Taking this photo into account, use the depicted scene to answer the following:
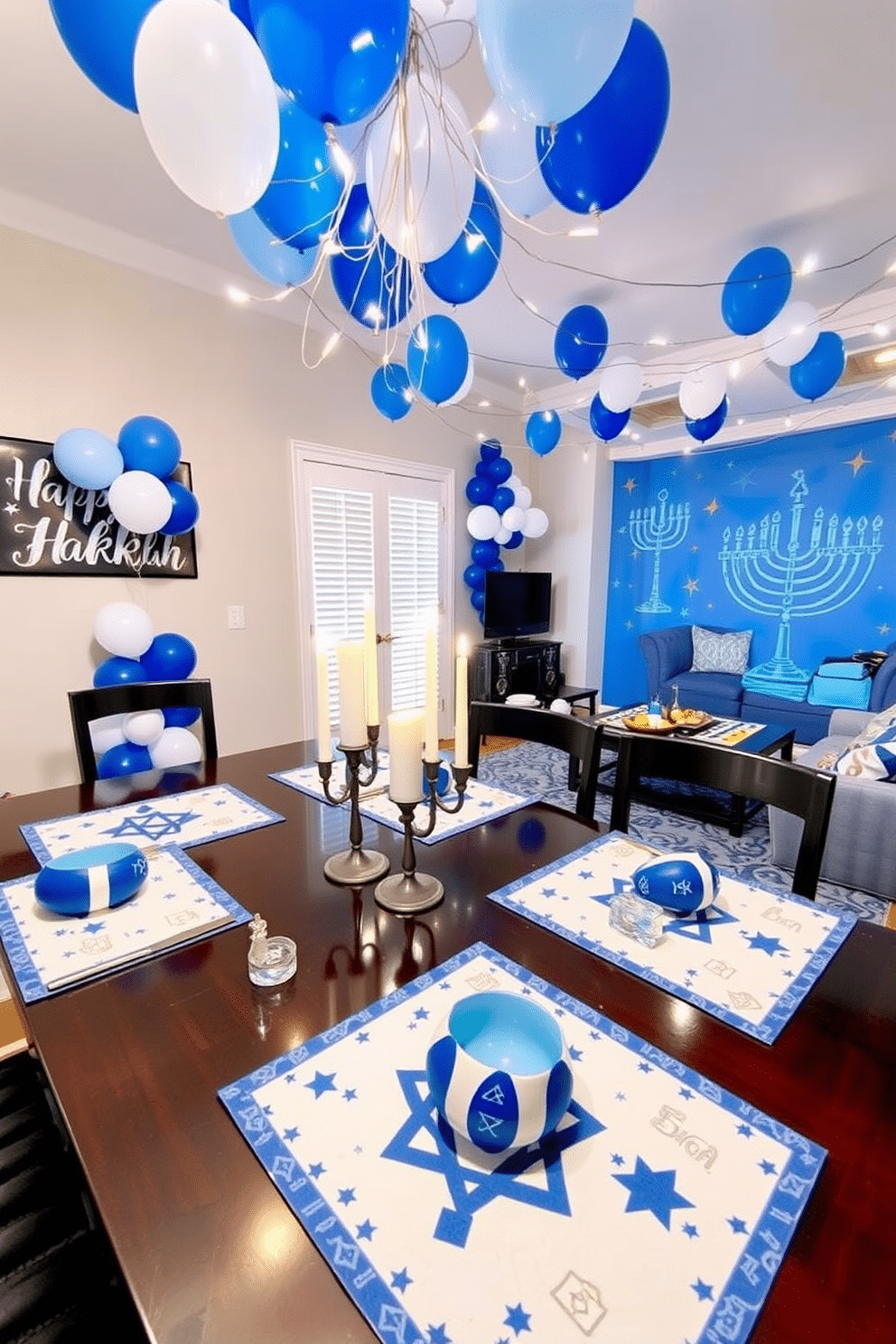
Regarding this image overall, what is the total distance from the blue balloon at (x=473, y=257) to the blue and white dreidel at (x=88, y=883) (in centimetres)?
169

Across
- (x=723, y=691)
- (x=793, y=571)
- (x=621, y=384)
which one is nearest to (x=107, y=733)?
(x=621, y=384)

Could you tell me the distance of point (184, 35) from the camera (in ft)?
3.05

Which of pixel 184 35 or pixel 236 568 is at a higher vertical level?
pixel 184 35

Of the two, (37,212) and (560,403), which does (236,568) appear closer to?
(37,212)

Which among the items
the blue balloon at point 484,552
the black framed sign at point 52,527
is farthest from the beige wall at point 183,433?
the blue balloon at point 484,552

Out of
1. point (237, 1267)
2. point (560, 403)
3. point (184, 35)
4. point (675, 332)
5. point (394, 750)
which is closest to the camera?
point (237, 1267)

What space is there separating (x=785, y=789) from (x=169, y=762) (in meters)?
2.06

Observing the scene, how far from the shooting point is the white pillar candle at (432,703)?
0.83m

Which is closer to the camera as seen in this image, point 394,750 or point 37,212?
point 394,750

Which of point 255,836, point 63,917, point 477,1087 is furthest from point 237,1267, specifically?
point 255,836

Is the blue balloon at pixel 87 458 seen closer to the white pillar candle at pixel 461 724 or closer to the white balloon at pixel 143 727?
the white balloon at pixel 143 727

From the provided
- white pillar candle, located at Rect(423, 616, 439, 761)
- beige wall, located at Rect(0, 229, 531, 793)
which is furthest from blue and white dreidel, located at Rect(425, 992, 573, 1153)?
beige wall, located at Rect(0, 229, 531, 793)

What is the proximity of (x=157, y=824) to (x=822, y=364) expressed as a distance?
3.05 m

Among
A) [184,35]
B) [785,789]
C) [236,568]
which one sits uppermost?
[184,35]
